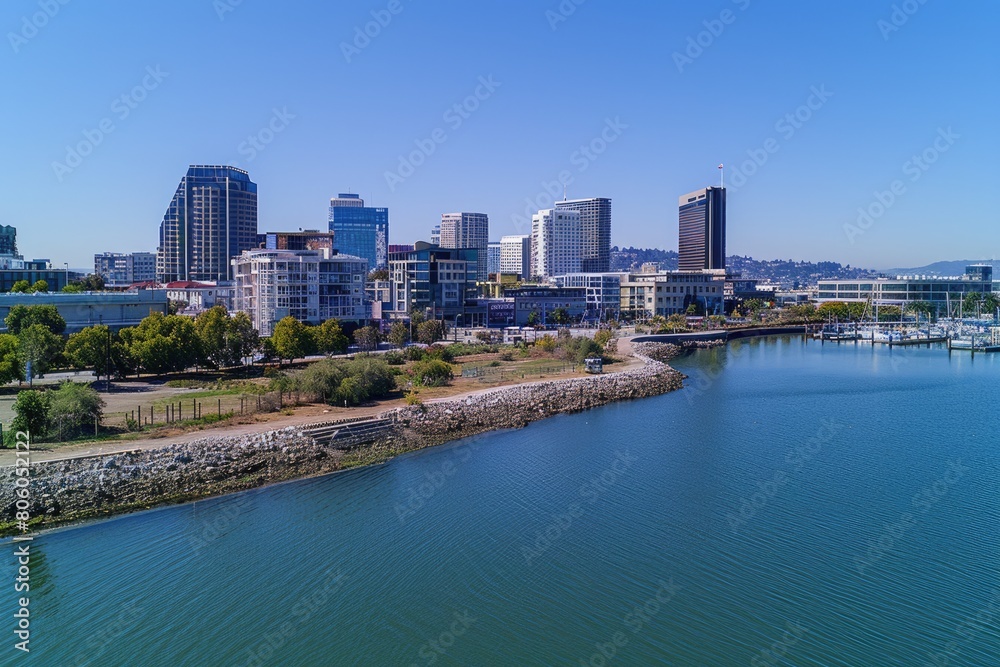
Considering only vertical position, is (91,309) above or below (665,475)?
above

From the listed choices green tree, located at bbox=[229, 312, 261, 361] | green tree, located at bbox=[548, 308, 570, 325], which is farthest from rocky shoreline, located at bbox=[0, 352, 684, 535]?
green tree, located at bbox=[548, 308, 570, 325]

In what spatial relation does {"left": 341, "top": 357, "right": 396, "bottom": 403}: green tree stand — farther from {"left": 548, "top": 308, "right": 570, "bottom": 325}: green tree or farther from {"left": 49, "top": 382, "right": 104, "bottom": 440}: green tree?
{"left": 548, "top": 308, "right": 570, "bottom": 325}: green tree

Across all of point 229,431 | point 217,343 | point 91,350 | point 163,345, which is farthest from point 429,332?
point 229,431

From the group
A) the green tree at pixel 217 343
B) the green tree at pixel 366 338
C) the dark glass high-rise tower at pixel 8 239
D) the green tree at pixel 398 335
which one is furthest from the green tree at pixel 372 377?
the dark glass high-rise tower at pixel 8 239

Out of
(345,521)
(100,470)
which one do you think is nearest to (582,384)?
(345,521)

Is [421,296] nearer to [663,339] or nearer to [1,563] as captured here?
[663,339]

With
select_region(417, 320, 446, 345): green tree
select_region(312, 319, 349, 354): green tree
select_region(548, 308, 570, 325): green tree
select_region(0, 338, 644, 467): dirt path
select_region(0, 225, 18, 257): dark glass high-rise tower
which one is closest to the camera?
select_region(0, 338, 644, 467): dirt path

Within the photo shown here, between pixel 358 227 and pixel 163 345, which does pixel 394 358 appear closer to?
pixel 163 345
